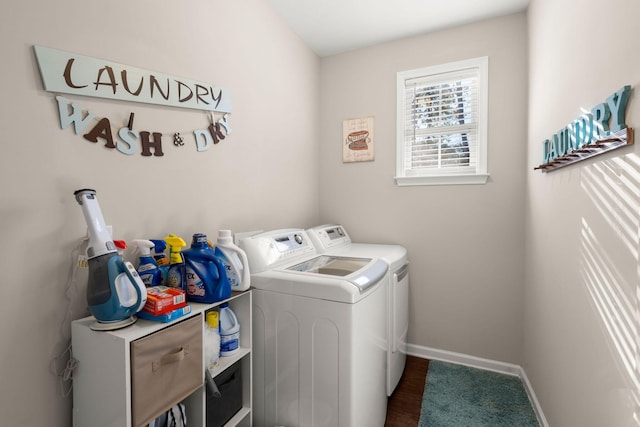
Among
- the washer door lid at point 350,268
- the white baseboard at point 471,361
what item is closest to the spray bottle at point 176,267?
the washer door lid at point 350,268

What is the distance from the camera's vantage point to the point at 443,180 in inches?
97.8

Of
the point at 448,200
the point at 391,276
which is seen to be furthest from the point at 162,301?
the point at 448,200

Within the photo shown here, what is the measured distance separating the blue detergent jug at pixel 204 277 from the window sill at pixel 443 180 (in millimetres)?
1764

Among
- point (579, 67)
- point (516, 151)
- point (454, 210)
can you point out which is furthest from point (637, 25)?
point (454, 210)

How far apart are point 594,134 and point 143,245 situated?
1798 millimetres

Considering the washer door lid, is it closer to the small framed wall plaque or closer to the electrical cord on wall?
the electrical cord on wall

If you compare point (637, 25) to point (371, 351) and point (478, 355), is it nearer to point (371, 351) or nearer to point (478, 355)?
point (371, 351)

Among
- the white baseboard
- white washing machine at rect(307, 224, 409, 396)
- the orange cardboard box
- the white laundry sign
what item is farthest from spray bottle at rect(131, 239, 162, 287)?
the white baseboard

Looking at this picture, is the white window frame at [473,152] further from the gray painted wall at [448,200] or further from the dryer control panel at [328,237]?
the dryer control panel at [328,237]

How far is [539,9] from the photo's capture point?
75.9 inches

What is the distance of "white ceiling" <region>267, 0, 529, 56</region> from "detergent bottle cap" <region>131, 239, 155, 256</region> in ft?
6.17

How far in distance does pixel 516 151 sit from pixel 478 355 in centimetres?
160

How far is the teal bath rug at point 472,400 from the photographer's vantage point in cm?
186

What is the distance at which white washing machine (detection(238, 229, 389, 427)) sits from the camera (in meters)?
1.42
